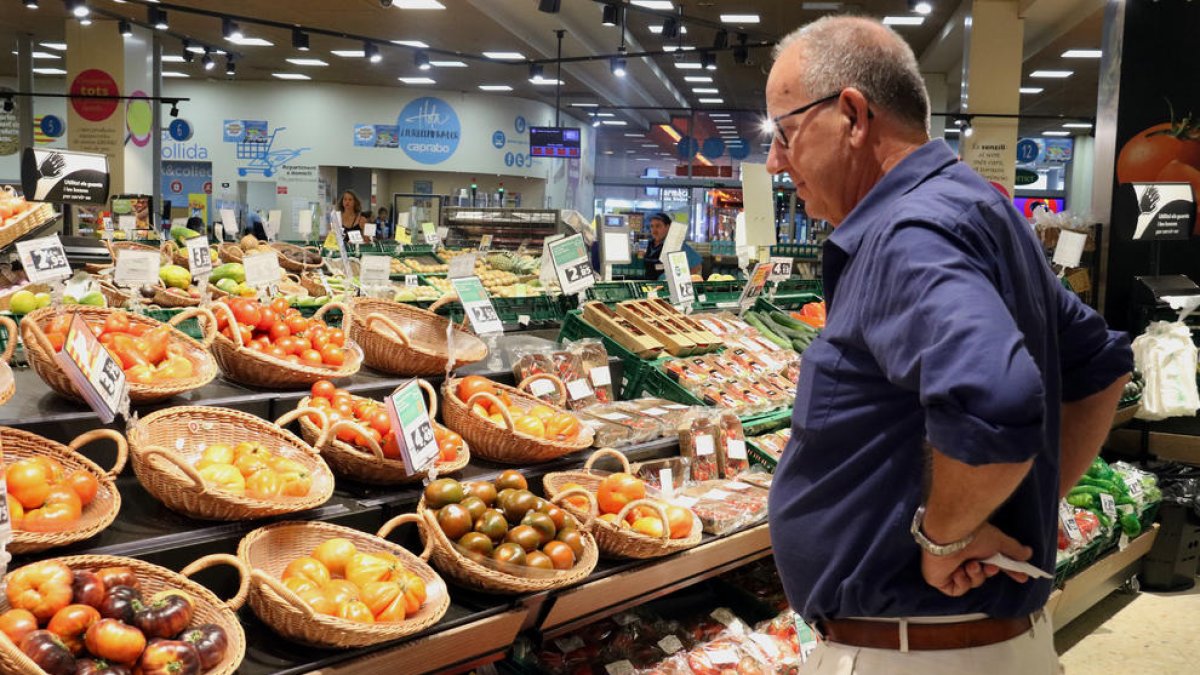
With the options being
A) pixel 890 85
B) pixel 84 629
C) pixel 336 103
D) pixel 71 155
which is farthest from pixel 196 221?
pixel 890 85

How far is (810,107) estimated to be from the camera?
5.13 ft

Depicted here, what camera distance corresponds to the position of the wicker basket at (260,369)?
3189 mm

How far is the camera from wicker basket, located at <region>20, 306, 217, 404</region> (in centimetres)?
270

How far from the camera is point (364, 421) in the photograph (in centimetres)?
305

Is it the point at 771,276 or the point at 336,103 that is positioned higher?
the point at 336,103

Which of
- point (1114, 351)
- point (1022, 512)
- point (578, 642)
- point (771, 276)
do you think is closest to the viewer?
point (1022, 512)

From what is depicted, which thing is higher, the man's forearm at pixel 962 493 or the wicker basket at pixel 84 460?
the man's forearm at pixel 962 493

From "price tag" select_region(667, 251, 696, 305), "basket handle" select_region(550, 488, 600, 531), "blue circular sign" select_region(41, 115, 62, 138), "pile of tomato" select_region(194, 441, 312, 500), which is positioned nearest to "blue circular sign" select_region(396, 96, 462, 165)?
"blue circular sign" select_region(41, 115, 62, 138)

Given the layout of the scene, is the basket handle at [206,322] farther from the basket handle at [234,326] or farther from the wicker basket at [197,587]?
the wicker basket at [197,587]

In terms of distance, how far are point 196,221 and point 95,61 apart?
288 cm

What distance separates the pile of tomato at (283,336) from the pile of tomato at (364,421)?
0.58ft

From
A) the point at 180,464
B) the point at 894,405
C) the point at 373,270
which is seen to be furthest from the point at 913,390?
the point at 373,270

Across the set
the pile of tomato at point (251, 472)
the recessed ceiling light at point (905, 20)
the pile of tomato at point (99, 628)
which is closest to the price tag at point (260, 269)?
the pile of tomato at point (251, 472)

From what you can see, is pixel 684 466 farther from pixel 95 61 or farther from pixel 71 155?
pixel 95 61
